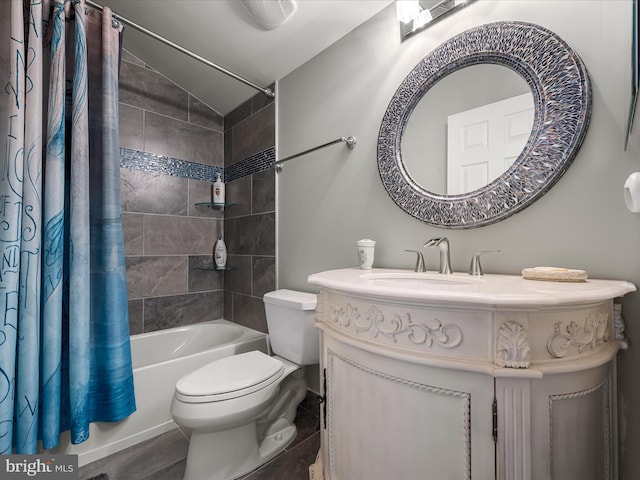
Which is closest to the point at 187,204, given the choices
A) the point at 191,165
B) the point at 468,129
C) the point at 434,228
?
the point at 191,165

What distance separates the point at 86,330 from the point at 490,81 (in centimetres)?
203

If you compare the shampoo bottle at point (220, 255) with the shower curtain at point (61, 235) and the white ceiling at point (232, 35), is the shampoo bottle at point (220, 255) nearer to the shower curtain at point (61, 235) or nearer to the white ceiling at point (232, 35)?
the shower curtain at point (61, 235)

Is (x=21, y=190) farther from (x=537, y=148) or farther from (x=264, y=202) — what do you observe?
(x=537, y=148)

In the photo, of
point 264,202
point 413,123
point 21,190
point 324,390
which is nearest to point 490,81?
point 413,123

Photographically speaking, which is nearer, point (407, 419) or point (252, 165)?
point (407, 419)

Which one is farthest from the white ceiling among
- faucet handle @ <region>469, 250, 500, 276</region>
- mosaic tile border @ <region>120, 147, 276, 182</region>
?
faucet handle @ <region>469, 250, 500, 276</region>

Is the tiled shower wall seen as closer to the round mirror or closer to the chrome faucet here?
the round mirror

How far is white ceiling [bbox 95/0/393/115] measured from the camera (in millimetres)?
1594

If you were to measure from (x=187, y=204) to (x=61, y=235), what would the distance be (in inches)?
45.1

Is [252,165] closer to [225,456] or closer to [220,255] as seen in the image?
[220,255]

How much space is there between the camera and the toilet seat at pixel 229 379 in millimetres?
1171

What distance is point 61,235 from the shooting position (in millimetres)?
1260

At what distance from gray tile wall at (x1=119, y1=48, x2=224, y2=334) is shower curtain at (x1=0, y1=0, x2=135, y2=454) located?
0.69 metres

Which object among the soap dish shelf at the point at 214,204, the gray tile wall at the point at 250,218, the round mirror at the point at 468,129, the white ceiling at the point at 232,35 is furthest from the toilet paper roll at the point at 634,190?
the soap dish shelf at the point at 214,204
